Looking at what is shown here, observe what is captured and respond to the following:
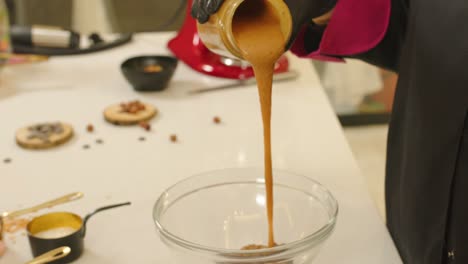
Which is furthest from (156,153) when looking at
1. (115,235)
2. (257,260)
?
(257,260)

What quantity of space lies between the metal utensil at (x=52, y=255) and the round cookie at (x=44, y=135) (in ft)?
1.61

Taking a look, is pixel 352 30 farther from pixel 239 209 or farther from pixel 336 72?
pixel 336 72

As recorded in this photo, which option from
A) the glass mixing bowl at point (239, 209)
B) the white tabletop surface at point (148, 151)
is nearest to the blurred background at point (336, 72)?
the white tabletop surface at point (148, 151)

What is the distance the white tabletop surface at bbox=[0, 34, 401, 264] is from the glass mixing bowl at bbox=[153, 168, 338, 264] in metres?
0.07

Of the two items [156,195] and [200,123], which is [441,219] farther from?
[200,123]

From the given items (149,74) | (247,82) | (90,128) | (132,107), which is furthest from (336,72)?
(90,128)

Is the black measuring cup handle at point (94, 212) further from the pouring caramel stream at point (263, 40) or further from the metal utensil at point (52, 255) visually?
the pouring caramel stream at point (263, 40)

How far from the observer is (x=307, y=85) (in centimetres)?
178

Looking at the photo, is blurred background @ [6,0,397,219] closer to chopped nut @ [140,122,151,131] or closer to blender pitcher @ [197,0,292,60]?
chopped nut @ [140,122,151,131]

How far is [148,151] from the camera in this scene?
4.59 feet

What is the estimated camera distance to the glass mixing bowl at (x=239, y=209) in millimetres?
973

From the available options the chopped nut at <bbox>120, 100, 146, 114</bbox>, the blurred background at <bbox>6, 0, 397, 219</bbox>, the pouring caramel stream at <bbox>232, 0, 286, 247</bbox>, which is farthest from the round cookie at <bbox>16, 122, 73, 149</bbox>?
the blurred background at <bbox>6, 0, 397, 219</bbox>

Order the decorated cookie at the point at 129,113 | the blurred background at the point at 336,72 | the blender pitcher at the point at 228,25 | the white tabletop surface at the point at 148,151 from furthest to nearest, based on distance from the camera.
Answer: the blurred background at the point at 336,72
the decorated cookie at the point at 129,113
the white tabletop surface at the point at 148,151
the blender pitcher at the point at 228,25

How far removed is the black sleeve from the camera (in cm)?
111
